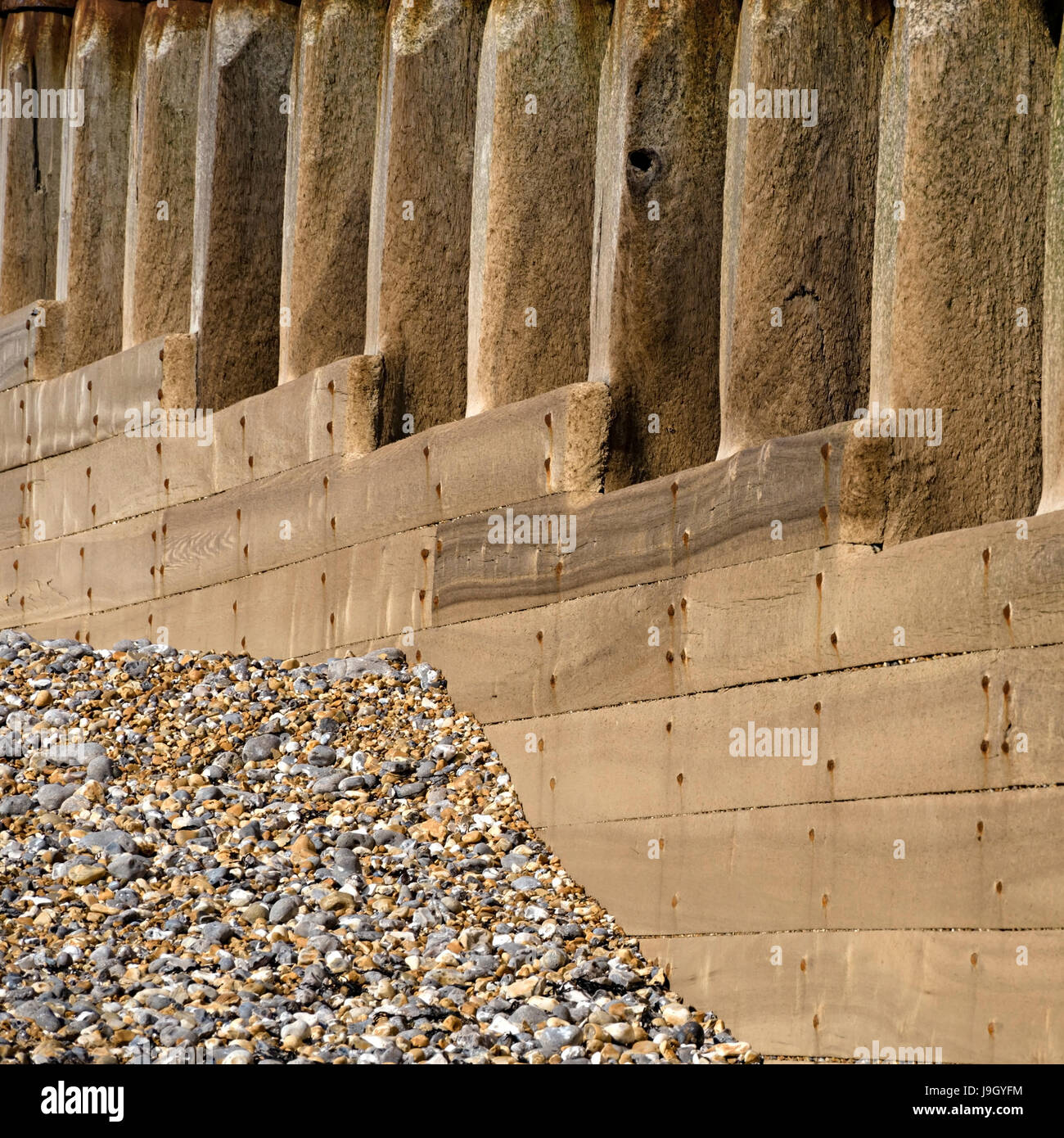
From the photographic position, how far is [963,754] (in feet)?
20.9

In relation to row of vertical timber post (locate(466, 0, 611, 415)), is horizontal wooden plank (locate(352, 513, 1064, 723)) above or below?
below

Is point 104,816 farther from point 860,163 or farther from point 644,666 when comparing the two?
point 860,163

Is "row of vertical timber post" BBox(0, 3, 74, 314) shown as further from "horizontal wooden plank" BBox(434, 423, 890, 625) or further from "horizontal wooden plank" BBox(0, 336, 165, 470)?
"horizontal wooden plank" BBox(434, 423, 890, 625)

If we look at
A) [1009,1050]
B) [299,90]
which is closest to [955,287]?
[1009,1050]

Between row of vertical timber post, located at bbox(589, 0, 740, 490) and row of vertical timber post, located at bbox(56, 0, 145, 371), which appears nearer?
row of vertical timber post, located at bbox(589, 0, 740, 490)

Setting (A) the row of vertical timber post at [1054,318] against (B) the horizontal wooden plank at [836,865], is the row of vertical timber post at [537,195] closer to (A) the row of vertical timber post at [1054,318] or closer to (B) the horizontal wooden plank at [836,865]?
(B) the horizontal wooden plank at [836,865]

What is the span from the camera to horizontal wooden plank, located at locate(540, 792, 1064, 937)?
6148 mm

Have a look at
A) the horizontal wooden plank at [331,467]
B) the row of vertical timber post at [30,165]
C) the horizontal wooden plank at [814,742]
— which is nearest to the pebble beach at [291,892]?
the horizontal wooden plank at [814,742]

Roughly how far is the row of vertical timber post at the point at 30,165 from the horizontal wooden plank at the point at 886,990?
27.6 ft

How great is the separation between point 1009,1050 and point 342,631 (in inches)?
195

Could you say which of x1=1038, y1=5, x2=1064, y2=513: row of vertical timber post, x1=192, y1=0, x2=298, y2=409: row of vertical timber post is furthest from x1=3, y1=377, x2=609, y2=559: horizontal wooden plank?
x1=1038, y1=5, x2=1064, y2=513: row of vertical timber post

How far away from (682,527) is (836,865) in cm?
177

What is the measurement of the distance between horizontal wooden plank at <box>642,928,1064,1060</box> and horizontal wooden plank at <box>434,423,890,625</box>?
1579mm

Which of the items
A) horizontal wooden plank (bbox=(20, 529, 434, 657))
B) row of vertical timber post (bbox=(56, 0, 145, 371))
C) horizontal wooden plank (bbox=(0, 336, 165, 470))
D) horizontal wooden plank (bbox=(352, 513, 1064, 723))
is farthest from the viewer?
row of vertical timber post (bbox=(56, 0, 145, 371))
